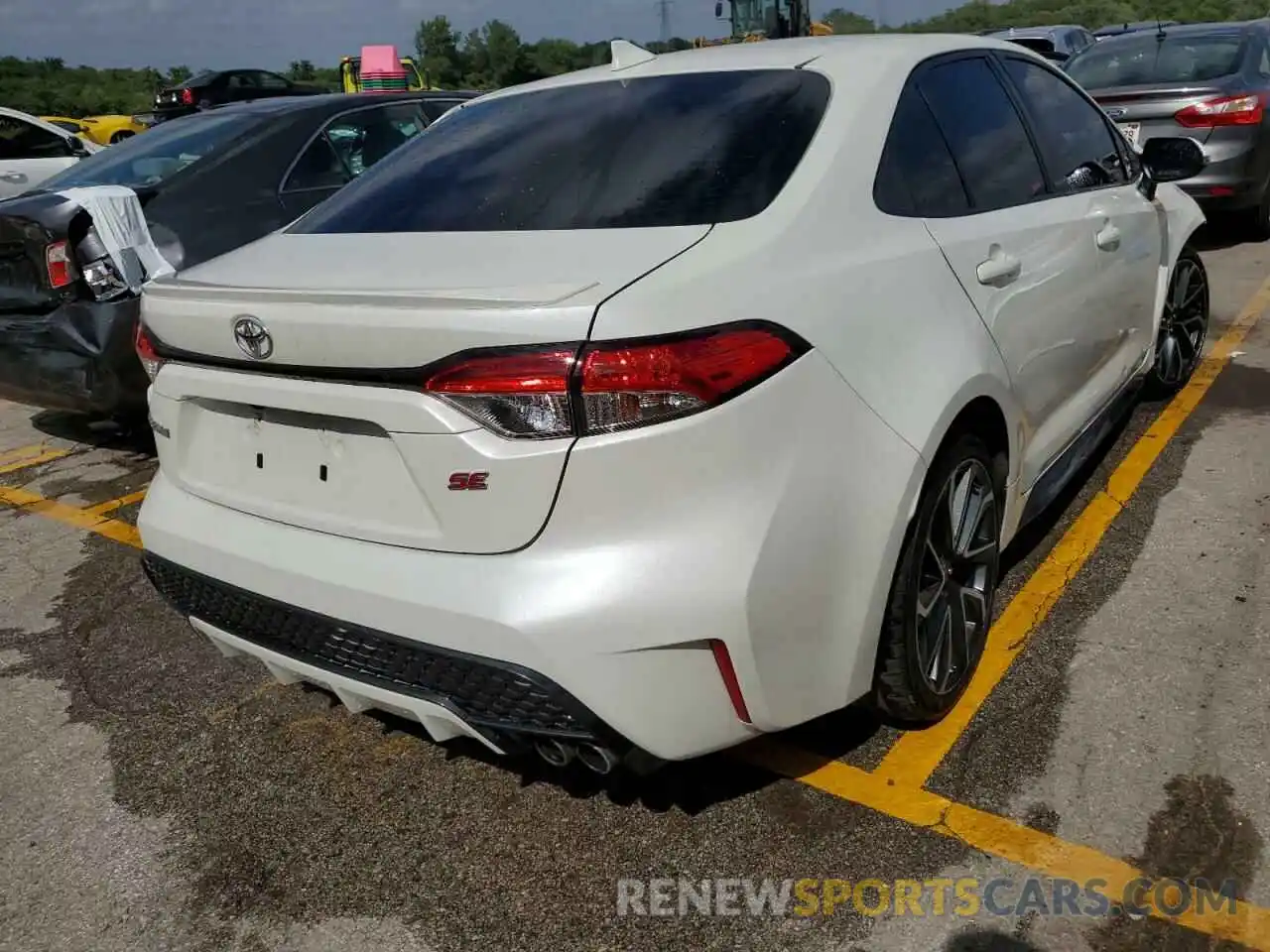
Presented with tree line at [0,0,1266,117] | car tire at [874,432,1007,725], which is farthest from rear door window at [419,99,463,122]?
tree line at [0,0,1266,117]

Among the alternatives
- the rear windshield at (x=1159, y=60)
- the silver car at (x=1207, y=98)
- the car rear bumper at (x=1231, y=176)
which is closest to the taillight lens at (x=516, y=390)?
the silver car at (x=1207, y=98)

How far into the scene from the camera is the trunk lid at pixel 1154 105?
7496 millimetres

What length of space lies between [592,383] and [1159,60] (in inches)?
313

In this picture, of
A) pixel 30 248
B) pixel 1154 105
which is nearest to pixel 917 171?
pixel 30 248

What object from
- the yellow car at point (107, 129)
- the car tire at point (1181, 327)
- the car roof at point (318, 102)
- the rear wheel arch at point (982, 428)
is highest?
the car roof at point (318, 102)

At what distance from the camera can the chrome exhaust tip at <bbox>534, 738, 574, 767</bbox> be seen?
81.5 inches

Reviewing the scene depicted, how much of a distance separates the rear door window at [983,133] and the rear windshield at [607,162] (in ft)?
1.53

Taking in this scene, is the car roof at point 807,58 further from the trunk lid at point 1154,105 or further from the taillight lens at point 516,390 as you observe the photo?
the trunk lid at point 1154,105

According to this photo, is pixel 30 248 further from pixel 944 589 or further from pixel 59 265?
pixel 944 589

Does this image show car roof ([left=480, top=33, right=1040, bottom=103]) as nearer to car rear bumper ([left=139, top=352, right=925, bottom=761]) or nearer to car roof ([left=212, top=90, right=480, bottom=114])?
car rear bumper ([left=139, top=352, right=925, bottom=761])

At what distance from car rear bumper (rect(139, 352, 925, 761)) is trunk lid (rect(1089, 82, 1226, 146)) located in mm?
6370

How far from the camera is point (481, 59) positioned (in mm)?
71188

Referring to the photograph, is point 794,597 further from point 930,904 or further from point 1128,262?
point 1128,262

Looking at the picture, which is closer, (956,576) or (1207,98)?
(956,576)
